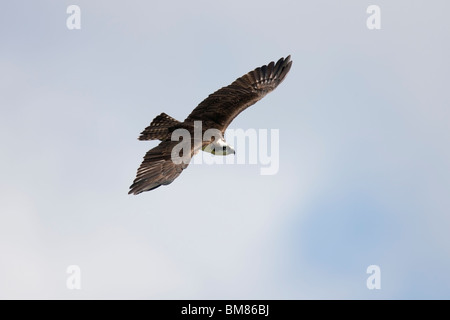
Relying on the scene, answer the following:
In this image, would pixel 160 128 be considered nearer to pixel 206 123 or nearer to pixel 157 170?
pixel 206 123

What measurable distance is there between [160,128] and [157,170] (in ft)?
7.75

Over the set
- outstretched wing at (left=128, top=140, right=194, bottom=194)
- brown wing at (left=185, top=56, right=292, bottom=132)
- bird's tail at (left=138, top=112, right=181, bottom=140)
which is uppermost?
brown wing at (left=185, top=56, right=292, bottom=132)

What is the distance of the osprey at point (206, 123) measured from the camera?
19.1m

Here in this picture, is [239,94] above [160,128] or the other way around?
above

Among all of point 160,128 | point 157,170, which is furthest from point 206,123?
point 157,170

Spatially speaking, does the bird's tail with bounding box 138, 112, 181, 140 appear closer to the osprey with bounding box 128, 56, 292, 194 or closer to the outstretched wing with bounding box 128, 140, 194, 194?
the osprey with bounding box 128, 56, 292, 194

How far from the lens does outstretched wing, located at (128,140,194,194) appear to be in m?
18.8

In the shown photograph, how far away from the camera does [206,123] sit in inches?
879

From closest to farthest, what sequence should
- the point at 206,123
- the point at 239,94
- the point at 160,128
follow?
the point at 160,128 < the point at 206,123 < the point at 239,94

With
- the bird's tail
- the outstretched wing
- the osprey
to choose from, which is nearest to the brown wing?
the osprey

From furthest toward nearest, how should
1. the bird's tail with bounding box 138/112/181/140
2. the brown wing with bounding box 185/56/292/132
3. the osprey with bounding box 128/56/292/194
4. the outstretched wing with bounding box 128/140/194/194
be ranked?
the brown wing with bounding box 185/56/292/132 < the bird's tail with bounding box 138/112/181/140 < the osprey with bounding box 128/56/292/194 < the outstretched wing with bounding box 128/140/194/194

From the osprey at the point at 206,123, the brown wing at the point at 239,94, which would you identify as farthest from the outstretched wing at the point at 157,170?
the brown wing at the point at 239,94
